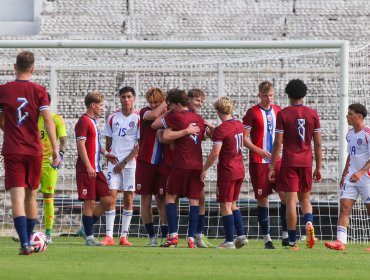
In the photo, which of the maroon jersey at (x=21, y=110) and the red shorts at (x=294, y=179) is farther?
the red shorts at (x=294, y=179)

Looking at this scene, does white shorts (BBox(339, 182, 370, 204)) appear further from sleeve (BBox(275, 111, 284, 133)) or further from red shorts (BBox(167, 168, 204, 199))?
red shorts (BBox(167, 168, 204, 199))

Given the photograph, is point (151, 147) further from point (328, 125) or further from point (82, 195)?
point (328, 125)

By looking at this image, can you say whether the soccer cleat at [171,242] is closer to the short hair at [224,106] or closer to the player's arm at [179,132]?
the player's arm at [179,132]

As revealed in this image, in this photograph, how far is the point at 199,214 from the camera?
1465 cm

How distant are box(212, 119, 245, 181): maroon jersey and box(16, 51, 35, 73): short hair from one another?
280 cm

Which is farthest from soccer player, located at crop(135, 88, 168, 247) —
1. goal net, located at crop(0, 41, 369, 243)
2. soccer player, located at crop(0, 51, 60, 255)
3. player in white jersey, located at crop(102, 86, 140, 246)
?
goal net, located at crop(0, 41, 369, 243)

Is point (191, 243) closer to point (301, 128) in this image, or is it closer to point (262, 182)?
point (262, 182)

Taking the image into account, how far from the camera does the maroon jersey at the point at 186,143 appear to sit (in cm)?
1368

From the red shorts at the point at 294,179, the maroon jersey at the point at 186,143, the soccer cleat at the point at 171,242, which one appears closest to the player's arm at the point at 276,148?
the red shorts at the point at 294,179

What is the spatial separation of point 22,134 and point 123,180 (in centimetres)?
378

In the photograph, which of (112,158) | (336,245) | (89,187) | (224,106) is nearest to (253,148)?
(224,106)

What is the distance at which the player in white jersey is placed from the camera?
1500 cm

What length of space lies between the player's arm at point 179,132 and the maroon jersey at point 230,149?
9.7 inches

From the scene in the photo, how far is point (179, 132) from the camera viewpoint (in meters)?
13.6
